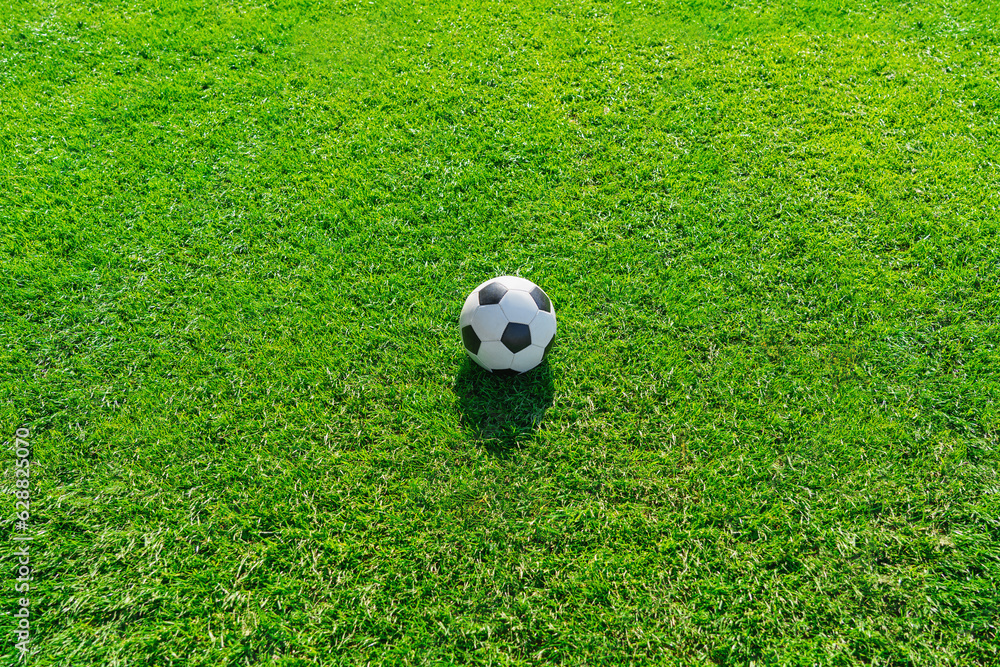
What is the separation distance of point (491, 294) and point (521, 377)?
0.56 metres

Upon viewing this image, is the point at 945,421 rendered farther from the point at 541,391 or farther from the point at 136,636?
the point at 136,636

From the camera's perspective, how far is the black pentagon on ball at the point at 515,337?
3633 millimetres

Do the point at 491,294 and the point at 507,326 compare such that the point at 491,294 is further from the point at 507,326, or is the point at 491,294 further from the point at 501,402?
the point at 501,402

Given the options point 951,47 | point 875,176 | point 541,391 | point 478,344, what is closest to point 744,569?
point 541,391

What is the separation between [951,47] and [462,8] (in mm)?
4708

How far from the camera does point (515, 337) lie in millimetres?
3637

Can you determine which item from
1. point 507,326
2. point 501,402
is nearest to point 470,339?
point 507,326

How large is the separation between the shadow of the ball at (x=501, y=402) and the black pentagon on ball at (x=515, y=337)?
0.23 m

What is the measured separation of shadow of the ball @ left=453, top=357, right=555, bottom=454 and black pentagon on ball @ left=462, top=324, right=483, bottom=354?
0.73 ft

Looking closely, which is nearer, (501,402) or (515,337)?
(515,337)

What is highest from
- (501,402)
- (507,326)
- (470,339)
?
(507,326)

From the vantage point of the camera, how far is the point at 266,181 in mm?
5055

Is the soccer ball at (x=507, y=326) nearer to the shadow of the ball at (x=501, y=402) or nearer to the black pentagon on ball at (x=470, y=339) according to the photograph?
the black pentagon on ball at (x=470, y=339)

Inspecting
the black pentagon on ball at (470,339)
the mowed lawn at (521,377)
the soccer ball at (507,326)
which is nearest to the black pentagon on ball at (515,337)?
the soccer ball at (507,326)
